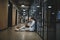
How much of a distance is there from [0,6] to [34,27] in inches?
141

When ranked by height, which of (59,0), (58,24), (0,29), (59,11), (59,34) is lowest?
(0,29)

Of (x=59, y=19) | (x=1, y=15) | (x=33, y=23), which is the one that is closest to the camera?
(x=59, y=19)

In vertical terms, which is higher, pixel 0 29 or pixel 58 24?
pixel 58 24

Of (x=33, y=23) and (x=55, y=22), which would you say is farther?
(x=33, y=23)

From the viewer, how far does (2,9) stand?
1227 centimetres

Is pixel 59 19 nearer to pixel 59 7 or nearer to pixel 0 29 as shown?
pixel 59 7

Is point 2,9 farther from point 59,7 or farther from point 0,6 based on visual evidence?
point 59,7

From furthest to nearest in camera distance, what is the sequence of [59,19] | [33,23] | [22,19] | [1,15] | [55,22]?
1. [22,19]
2. [1,15]
3. [33,23]
4. [55,22]
5. [59,19]

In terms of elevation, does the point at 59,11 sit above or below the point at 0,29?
above

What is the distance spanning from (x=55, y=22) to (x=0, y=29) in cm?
810

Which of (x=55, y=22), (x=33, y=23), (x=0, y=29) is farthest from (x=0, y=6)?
(x=55, y=22)

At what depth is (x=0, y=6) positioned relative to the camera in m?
11.7

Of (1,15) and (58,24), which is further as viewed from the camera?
(1,15)

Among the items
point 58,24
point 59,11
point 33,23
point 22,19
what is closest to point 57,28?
point 58,24
